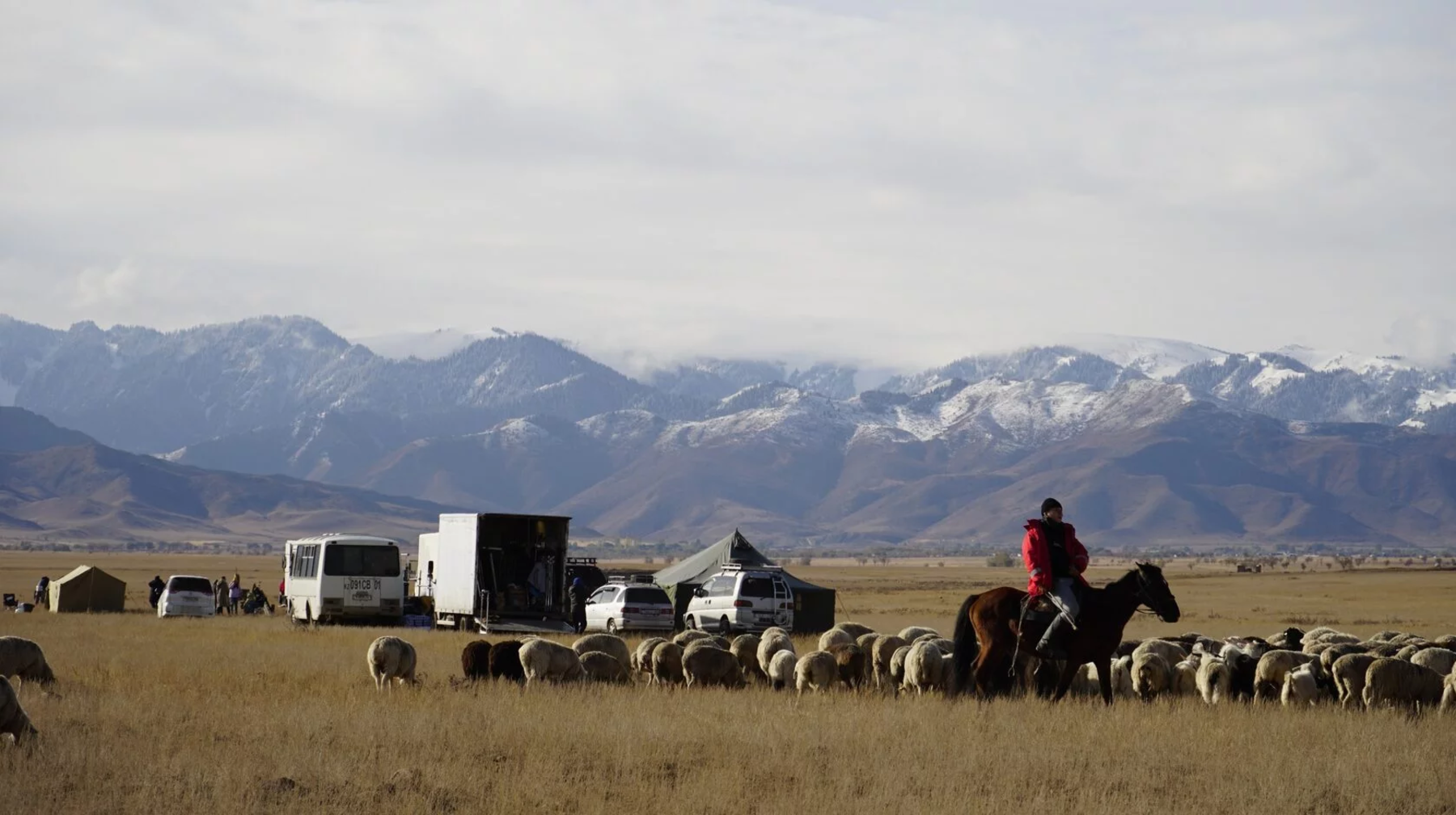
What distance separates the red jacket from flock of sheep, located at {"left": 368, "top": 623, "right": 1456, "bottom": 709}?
6.78 ft

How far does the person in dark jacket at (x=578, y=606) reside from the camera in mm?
41188

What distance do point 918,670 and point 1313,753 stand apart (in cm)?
699

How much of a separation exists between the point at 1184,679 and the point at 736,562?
72.1 ft

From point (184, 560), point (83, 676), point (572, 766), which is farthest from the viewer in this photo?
point (184, 560)

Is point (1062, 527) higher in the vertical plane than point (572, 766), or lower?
higher

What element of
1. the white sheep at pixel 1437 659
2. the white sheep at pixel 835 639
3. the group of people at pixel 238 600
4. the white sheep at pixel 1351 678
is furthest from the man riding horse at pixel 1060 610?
the group of people at pixel 238 600

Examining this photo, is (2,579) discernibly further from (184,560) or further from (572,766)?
(572,766)

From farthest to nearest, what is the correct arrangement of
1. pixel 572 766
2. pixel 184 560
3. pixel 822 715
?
pixel 184 560
pixel 822 715
pixel 572 766

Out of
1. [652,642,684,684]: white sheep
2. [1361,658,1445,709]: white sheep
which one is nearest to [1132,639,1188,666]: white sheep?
[1361,658,1445,709]: white sheep

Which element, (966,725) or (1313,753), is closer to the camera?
(1313,753)

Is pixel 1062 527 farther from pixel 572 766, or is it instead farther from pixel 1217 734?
pixel 572 766

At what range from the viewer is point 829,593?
43.1 m

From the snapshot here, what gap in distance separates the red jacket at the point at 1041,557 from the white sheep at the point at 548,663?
6.59 m

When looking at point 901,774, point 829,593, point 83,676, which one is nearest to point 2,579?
point 829,593
